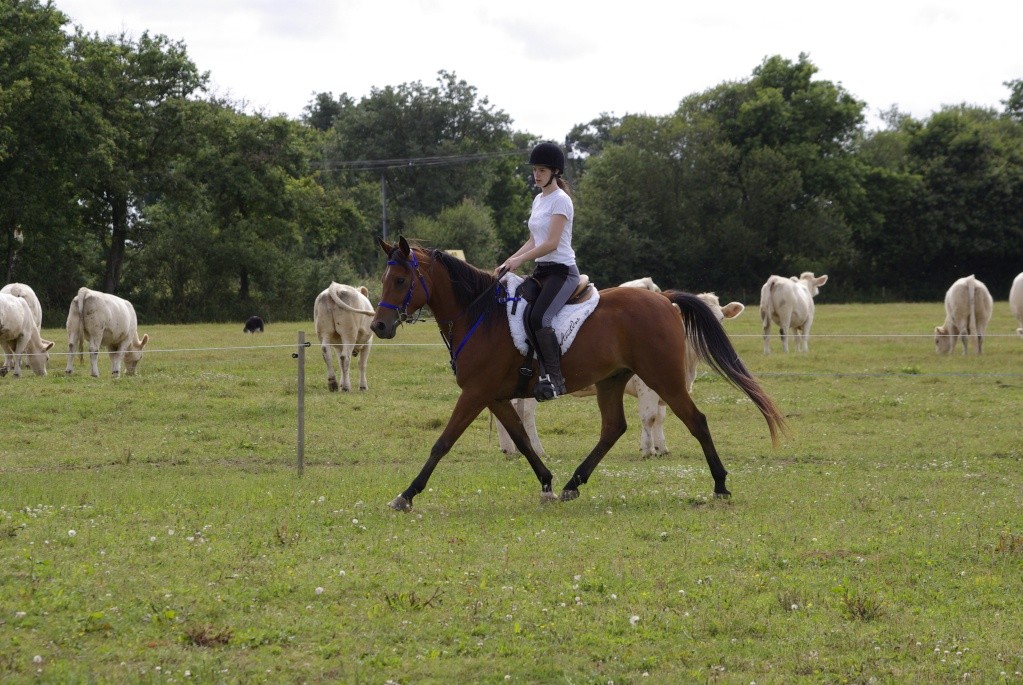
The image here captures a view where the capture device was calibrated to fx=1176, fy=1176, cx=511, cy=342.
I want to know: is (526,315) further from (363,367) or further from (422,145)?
(422,145)

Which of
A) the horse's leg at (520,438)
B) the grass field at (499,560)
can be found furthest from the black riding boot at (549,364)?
the grass field at (499,560)

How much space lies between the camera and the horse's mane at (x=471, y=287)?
10766 millimetres

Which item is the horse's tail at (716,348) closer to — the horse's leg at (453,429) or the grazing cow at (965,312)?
the horse's leg at (453,429)

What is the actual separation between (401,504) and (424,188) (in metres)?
77.8

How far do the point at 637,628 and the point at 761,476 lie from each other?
6.55m

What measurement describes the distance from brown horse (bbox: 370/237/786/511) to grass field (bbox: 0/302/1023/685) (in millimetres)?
649

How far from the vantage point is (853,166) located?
2820 inches

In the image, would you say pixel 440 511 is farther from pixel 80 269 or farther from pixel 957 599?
pixel 80 269

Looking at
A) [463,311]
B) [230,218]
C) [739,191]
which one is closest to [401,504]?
[463,311]

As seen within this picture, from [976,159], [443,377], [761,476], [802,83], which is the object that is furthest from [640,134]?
[761,476]

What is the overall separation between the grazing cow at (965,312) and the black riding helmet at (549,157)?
20886mm

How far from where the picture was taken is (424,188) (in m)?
86.9

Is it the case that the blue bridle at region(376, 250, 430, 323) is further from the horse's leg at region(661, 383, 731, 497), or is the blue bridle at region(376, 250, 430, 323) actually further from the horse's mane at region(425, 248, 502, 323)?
the horse's leg at region(661, 383, 731, 497)

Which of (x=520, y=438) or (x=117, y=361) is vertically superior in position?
(x=117, y=361)
